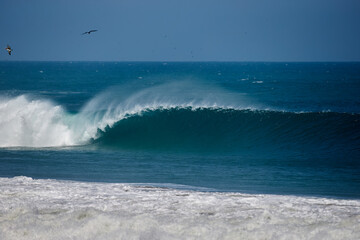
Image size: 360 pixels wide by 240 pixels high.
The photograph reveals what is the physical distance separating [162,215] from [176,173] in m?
5.66

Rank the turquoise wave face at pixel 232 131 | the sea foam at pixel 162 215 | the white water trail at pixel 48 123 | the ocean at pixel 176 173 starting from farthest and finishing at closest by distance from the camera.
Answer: the white water trail at pixel 48 123 → the turquoise wave face at pixel 232 131 → the ocean at pixel 176 173 → the sea foam at pixel 162 215

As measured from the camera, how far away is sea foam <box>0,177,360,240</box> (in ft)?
22.9

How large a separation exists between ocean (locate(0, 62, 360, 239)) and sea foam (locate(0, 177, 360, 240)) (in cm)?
2

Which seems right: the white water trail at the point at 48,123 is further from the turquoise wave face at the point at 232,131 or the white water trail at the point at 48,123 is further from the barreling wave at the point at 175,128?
the turquoise wave face at the point at 232,131

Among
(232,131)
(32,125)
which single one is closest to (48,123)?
(32,125)

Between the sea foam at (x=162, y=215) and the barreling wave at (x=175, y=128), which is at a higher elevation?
the barreling wave at (x=175, y=128)

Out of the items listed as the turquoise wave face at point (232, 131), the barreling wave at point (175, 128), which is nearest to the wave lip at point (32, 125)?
the barreling wave at point (175, 128)

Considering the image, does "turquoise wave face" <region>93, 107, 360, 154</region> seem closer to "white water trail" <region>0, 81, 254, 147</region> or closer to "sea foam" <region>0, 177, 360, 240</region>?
"white water trail" <region>0, 81, 254, 147</region>

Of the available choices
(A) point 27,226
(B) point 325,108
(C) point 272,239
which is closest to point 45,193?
(A) point 27,226

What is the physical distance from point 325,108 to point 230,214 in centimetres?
3317

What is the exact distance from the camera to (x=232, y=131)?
2005 centimetres

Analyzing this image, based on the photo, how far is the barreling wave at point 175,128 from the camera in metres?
18.7

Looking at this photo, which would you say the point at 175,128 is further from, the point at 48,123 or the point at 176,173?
the point at 176,173

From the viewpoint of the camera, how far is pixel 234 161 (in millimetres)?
15844
